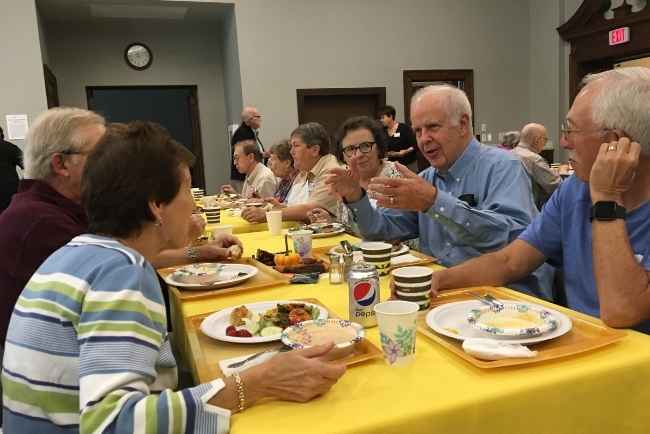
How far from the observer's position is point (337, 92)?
23.2 ft

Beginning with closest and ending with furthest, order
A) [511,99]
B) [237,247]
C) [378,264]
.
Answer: [378,264]
[237,247]
[511,99]

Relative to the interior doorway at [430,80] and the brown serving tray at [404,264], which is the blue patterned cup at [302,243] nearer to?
the brown serving tray at [404,264]

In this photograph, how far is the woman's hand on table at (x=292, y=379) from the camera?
2.91ft

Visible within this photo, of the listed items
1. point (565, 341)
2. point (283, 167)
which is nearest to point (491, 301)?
point (565, 341)

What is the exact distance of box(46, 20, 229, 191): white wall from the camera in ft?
23.9

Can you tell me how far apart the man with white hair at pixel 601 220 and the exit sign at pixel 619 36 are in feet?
18.5

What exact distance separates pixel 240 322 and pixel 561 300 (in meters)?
1.17

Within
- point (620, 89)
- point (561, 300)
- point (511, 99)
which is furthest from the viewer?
point (511, 99)

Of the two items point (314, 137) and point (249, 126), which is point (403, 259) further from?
point (249, 126)

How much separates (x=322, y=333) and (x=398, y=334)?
0.67 ft

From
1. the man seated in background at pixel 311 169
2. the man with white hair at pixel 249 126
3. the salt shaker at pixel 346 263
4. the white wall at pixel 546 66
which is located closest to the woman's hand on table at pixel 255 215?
the man seated in background at pixel 311 169

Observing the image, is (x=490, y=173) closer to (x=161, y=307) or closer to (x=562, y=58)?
(x=161, y=307)

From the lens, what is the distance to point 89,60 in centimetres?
733

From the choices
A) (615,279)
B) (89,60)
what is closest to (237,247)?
(615,279)
